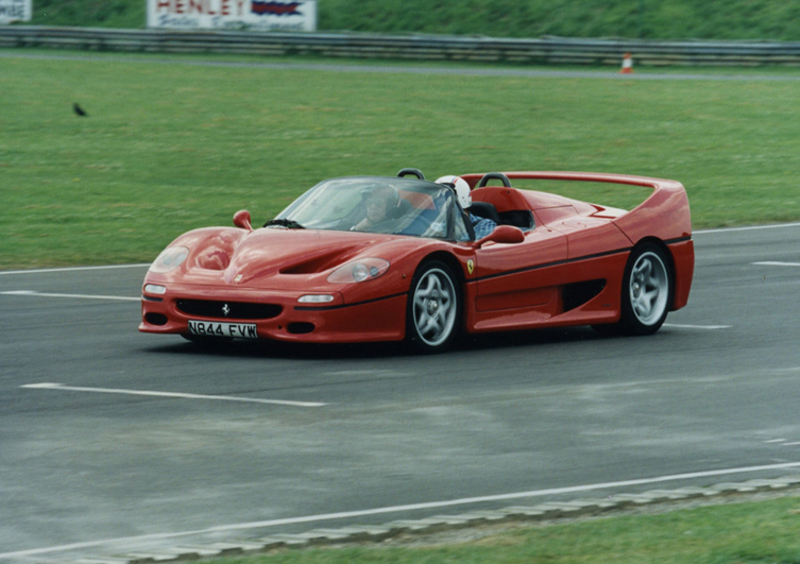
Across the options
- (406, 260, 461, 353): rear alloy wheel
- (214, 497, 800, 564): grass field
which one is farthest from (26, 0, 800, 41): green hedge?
(214, 497, 800, 564): grass field

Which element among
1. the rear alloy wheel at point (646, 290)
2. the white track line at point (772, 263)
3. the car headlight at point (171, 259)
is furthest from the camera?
the white track line at point (772, 263)

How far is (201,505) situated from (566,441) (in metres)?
1.99

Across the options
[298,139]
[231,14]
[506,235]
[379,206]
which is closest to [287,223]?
[379,206]

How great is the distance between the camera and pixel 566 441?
682cm

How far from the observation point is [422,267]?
9281mm

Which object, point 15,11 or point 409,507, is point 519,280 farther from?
point 15,11

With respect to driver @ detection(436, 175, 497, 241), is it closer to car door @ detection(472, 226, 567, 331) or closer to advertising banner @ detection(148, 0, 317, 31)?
car door @ detection(472, 226, 567, 331)

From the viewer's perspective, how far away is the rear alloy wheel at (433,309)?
9.27m

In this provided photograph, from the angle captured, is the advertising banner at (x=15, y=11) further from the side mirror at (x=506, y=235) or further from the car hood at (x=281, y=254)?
the side mirror at (x=506, y=235)

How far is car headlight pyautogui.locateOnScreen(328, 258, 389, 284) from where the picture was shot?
8.98 meters

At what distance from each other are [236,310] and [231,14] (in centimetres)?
3139

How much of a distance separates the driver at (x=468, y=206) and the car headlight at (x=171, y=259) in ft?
6.06

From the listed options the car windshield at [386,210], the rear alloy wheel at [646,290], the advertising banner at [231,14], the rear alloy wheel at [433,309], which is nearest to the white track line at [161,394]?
A: the rear alloy wheel at [433,309]

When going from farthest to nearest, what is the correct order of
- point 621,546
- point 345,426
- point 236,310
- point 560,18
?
point 560,18 < point 236,310 < point 345,426 < point 621,546
